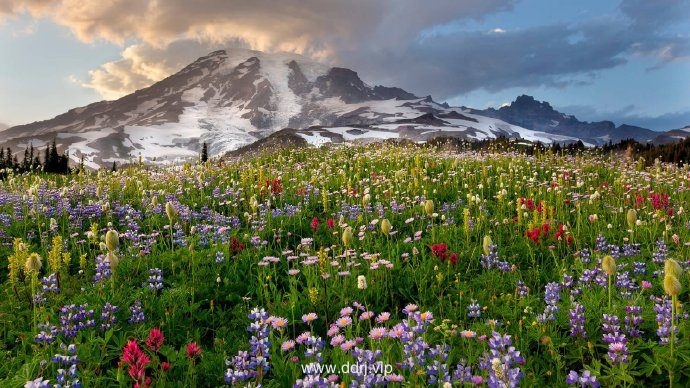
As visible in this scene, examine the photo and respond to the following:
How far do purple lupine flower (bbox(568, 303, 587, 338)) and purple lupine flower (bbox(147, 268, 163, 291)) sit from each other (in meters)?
4.04

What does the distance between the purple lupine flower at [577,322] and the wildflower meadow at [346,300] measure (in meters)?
0.02

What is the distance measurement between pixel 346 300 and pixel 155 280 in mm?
2225

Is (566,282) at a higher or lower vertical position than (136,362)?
lower

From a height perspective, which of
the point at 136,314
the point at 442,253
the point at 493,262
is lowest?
the point at 136,314

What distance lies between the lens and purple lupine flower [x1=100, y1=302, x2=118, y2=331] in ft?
14.2

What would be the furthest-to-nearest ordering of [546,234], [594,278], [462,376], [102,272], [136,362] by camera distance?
1. [546,234]
2. [102,272]
3. [594,278]
4. [462,376]
5. [136,362]

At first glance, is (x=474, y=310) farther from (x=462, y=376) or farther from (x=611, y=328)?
(x=462, y=376)

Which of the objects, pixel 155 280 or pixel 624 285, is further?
pixel 155 280

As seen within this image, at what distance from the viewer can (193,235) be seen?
7461 mm

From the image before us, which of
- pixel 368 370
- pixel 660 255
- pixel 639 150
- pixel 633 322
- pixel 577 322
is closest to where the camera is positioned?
pixel 368 370

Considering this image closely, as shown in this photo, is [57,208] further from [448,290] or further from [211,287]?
[448,290]

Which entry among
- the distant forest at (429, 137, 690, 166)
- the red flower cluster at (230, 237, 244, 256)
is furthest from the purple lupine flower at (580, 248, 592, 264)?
the distant forest at (429, 137, 690, 166)

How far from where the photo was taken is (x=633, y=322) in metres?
3.81

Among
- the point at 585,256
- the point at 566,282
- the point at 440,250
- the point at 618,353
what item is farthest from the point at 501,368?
the point at 585,256
